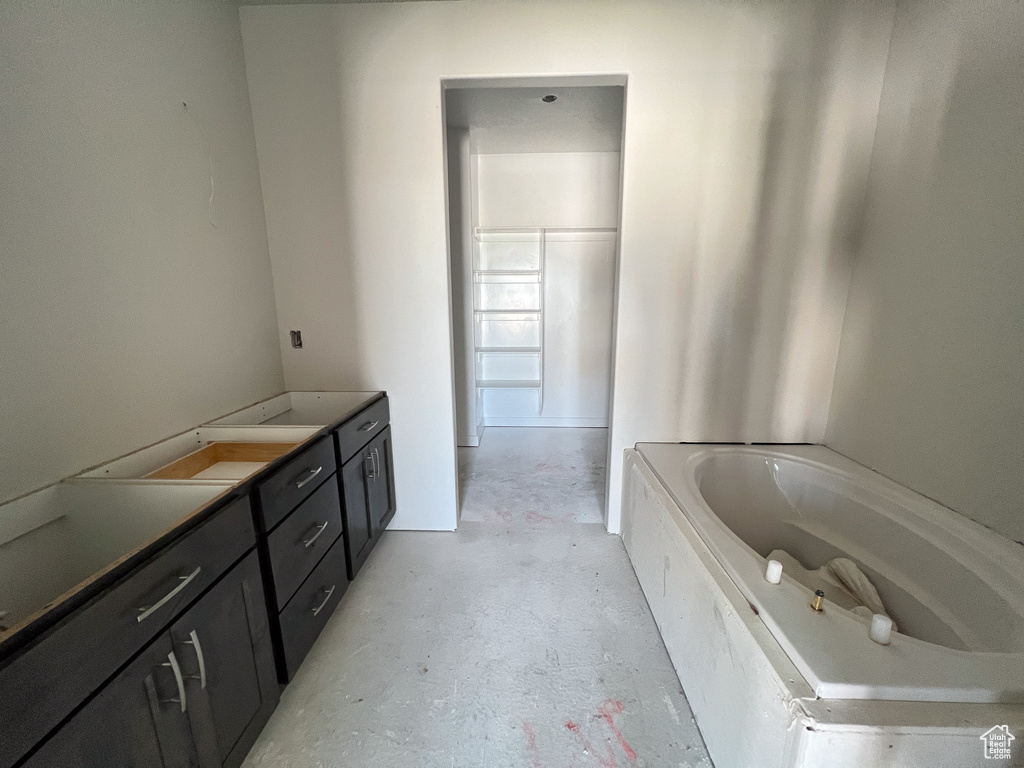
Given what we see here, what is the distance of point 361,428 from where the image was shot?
69.2 inches

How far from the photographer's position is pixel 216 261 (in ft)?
5.19

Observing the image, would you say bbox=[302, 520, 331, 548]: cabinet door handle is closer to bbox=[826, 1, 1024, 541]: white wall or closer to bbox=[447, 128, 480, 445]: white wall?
bbox=[447, 128, 480, 445]: white wall

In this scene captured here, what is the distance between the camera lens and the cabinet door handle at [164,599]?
74 centimetres

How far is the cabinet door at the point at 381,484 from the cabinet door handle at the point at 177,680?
3.39 feet

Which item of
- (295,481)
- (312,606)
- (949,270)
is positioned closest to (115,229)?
(295,481)

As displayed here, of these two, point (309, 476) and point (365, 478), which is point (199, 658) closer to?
point (309, 476)

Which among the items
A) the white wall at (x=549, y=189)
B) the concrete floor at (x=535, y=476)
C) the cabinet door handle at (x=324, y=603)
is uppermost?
the white wall at (x=549, y=189)

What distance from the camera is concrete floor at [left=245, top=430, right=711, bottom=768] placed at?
1111 mm

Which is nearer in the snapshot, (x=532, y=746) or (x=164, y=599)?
(x=164, y=599)

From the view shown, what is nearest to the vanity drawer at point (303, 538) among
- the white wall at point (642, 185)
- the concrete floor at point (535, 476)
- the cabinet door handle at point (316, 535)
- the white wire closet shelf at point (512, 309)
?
the cabinet door handle at point (316, 535)

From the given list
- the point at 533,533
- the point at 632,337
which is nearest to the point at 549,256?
the point at 632,337

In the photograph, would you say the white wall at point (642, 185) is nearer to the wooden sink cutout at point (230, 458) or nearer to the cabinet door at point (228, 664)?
the wooden sink cutout at point (230, 458)

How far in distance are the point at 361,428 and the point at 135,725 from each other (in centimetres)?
112

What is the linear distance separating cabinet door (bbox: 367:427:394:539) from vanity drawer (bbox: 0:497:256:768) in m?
0.92
